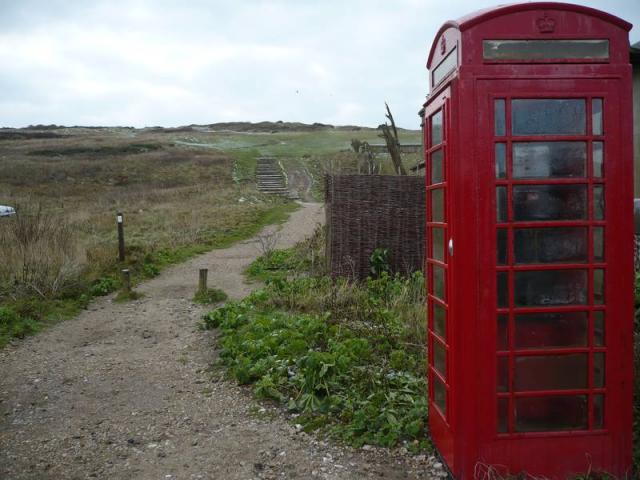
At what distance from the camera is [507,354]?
11.9 ft

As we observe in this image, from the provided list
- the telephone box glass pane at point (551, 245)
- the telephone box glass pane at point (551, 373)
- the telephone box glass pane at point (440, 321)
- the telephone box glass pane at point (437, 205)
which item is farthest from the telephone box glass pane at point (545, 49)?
the telephone box glass pane at point (551, 373)

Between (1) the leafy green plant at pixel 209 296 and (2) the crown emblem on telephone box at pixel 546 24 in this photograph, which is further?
(1) the leafy green plant at pixel 209 296

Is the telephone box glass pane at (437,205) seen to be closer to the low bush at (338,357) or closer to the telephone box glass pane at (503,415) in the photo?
the telephone box glass pane at (503,415)

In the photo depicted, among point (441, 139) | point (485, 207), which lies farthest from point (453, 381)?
point (441, 139)

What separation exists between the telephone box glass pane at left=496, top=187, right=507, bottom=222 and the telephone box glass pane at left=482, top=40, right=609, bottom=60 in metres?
0.80

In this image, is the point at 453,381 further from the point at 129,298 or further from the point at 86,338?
the point at 129,298

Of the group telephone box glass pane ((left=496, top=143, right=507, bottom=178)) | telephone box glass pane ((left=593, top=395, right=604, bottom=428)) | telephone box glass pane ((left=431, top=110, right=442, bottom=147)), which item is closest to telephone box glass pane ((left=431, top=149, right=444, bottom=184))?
telephone box glass pane ((left=431, top=110, right=442, bottom=147))

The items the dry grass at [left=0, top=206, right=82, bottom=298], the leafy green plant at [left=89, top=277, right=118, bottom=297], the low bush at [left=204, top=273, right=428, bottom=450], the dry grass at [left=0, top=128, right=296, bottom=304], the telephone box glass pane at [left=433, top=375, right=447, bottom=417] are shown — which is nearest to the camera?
the telephone box glass pane at [left=433, top=375, right=447, bottom=417]

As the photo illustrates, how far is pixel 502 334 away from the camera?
365cm

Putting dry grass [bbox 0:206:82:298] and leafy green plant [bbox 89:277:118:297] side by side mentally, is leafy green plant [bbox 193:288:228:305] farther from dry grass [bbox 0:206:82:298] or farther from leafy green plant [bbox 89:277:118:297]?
dry grass [bbox 0:206:82:298]

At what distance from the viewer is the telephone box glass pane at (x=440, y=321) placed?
399 centimetres

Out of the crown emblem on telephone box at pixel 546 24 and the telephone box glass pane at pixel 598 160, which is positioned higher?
the crown emblem on telephone box at pixel 546 24

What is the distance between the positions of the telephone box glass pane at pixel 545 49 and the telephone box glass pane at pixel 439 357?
1.95 m

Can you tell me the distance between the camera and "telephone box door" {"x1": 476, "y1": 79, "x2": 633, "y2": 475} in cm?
354
